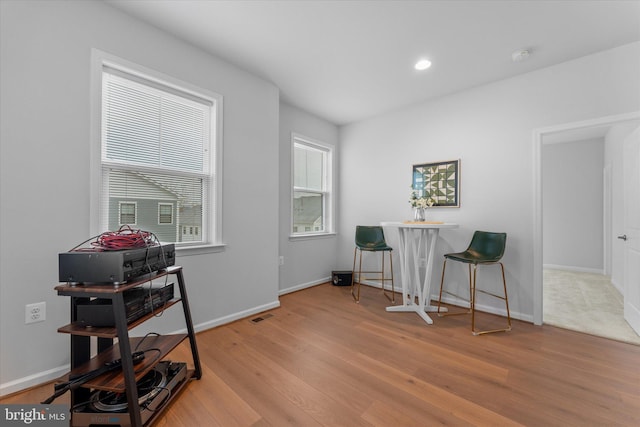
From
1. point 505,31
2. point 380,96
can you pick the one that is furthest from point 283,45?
point 505,31

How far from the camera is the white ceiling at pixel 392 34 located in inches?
76.9

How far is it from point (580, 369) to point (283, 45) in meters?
3.50

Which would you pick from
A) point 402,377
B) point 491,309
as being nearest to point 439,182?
point 491,309

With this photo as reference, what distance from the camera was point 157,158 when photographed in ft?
7.45

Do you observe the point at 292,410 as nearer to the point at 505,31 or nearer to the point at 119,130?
the point at 119,130

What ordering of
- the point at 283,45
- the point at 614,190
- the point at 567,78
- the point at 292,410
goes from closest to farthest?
1. the point at 292,410
2. the point at 283,45
3. the point at 567,78
4. the point at 614,190

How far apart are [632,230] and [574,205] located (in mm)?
3402

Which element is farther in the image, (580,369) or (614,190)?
(614,190)

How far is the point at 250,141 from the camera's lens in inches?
113

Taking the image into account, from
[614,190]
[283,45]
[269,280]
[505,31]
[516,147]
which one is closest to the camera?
[505,31]

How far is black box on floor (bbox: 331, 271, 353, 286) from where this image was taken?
405 centimetres

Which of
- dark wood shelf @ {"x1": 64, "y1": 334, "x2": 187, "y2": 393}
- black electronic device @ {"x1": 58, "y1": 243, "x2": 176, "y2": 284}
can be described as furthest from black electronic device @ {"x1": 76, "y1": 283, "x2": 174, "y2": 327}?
dark wood shelf @ {"x1": 64, "y1": 334, "x2": 187, "y2": 393}

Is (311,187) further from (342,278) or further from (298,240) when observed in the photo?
(342,278)

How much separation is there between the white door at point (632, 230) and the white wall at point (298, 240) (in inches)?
132
